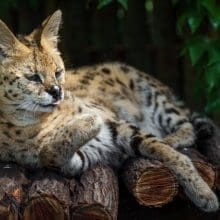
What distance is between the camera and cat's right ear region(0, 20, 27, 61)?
400 centimetres

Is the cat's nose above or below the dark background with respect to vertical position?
above

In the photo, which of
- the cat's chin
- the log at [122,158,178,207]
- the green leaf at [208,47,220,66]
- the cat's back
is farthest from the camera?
the cat's back

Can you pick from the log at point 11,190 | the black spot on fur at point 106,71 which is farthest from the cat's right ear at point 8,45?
the black spot on fur at point 106,71

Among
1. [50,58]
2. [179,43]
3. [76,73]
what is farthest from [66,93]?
[179,43]

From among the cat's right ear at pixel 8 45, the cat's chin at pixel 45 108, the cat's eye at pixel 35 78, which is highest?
the cat's right ear at pixel 8 45

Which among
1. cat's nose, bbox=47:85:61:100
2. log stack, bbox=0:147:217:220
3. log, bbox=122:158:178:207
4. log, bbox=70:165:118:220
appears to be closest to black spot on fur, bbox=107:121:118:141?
log stack, bbox=0:147:217:220

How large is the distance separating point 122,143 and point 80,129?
474mm

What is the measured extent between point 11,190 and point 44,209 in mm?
268

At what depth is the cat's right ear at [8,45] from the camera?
13.1 ft

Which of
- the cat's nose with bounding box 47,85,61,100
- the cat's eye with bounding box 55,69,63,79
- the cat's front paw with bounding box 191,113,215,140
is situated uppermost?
the cat's eye with bounding box 55,69,63,79

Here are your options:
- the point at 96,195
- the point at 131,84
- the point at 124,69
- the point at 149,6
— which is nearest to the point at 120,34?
the point at 149,6

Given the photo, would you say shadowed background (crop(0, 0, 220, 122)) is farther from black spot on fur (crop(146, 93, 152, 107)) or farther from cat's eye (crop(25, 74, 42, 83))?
cat's eye (crop(25, 74, 42, 83))

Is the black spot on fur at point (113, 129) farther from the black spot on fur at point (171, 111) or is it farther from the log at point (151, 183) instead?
the black spot on fur at point (171, 111)

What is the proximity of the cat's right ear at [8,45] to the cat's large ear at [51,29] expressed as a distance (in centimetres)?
20
